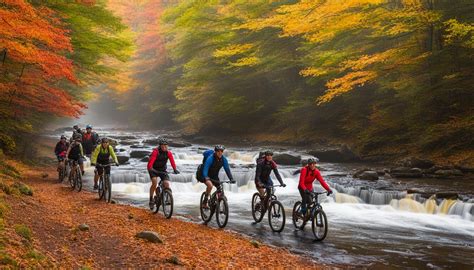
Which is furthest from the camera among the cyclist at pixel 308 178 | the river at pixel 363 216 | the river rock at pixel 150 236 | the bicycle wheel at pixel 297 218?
the bicycle wheel at pixel 297 218

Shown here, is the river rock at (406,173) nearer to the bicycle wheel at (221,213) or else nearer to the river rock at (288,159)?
the river rock at (288,159)

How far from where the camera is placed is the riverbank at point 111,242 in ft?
→ 21.9

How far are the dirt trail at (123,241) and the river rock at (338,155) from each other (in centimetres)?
1495

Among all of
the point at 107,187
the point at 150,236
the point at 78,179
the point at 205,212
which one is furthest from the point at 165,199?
the point at 78,179

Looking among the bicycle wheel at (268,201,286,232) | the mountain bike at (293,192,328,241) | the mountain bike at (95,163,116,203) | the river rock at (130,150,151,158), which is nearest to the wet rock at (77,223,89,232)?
the mountain bike at (95,163,116,203)

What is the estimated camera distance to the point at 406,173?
62.2 ft

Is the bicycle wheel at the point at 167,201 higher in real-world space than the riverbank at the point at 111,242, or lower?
higher

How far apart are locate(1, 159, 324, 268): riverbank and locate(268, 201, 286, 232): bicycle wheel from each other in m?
1.31

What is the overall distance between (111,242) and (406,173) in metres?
14.4

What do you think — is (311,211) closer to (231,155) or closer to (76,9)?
(76,9)

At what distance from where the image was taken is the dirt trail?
24.2ft

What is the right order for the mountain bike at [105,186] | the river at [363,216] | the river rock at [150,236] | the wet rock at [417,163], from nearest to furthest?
the river rock at [150,236]
the river at [363,216]
the mountain bike at [105,186]
the wet rock at [417,163]

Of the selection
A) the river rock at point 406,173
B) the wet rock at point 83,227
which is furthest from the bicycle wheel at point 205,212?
the river rock at point 406,173

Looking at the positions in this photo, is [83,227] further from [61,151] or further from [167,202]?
[61,151]
